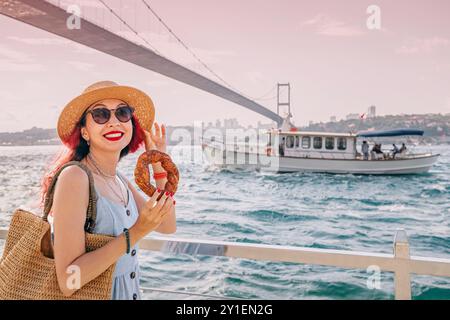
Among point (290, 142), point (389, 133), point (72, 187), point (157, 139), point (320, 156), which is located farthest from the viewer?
point (389, 133)

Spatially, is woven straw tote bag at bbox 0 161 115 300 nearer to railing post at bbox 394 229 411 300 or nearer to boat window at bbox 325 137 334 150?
railing post at bbox 394 229 411 300

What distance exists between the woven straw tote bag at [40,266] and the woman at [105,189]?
3cm

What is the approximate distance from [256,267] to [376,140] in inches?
731

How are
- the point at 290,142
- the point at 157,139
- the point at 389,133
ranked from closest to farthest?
the point at 157,139 → the point at 290,142 → the point at 389,133

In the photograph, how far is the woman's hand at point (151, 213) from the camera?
99 cm

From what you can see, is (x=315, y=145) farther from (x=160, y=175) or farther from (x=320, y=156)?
(x=160, y=175)

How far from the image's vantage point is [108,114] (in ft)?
3.73

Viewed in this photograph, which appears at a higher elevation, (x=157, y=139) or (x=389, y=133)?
(x=389, y=133)

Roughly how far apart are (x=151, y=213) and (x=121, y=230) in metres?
0.19

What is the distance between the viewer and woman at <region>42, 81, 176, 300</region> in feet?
3.17

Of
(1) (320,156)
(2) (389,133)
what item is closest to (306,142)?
(1) (320,156)

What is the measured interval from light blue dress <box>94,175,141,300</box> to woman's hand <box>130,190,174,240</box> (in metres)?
0.11
